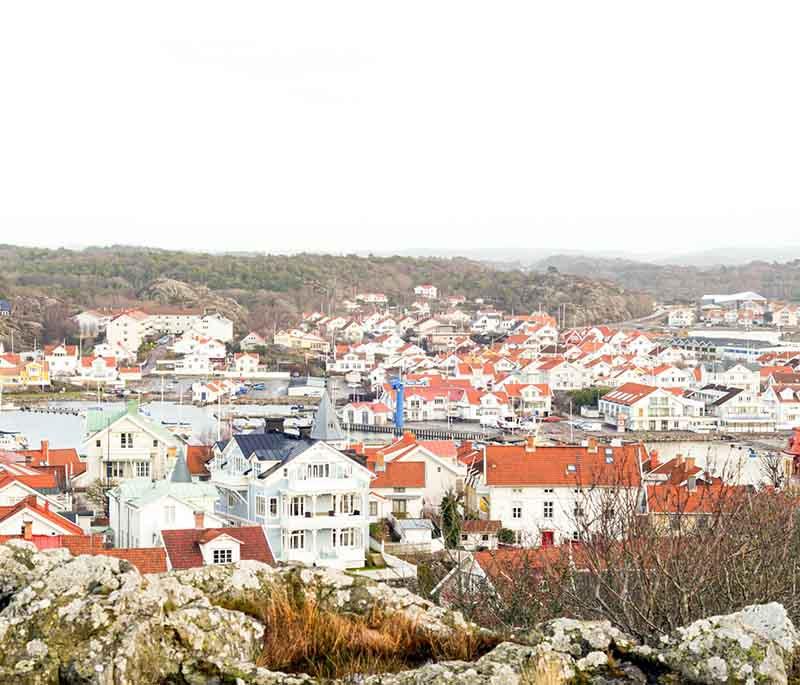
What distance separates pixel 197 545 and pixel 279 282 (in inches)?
2512

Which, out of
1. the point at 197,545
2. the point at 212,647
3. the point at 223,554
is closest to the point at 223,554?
the point at 223,554

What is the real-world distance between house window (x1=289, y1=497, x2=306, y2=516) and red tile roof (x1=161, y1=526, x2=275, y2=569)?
81.9 inches

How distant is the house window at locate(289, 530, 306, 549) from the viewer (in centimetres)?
1154

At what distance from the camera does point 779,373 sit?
3816 cm

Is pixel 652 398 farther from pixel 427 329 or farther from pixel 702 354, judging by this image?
pixel 427 329

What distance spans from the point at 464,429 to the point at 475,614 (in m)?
27.1

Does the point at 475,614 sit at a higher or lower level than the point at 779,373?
higher

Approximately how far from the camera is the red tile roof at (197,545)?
8742 millimetres

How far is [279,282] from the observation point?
7225 cm

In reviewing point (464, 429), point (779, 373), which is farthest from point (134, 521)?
point (779, 373)

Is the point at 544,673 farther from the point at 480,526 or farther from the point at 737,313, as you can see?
the point at 737,313

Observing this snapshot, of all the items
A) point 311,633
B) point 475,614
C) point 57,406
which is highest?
point 311,633

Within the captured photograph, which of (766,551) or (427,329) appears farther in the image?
(427,329)

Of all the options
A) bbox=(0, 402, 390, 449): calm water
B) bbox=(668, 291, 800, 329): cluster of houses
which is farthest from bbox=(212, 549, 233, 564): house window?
bbox=(668, 291, 800, 329): cluster of houses
